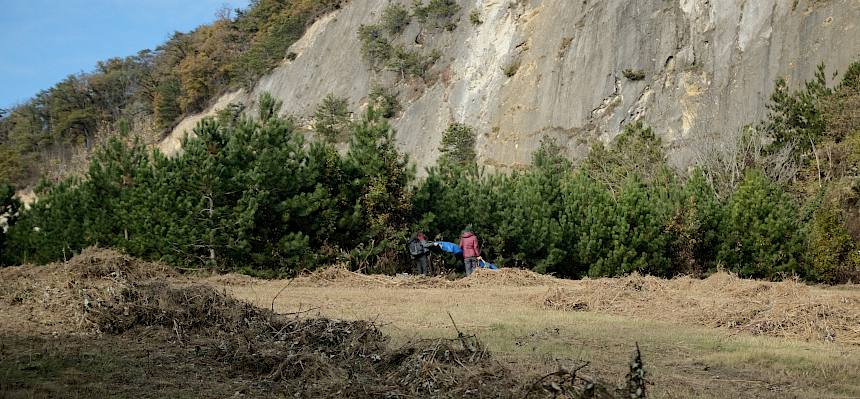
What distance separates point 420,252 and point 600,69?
3168 cm

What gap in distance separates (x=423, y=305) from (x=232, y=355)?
21.4 feet

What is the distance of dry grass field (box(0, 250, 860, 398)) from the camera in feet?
24.5

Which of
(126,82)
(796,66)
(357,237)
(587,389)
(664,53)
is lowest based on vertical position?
(587,389)

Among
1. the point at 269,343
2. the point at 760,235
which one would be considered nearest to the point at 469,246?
the point at 760,235

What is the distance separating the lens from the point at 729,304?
12.6 m

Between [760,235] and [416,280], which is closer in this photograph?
[416,280]

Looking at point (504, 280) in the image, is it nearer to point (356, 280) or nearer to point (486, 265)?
point (486, 265)

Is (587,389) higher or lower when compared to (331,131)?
lower

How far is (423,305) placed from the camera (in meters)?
14.5

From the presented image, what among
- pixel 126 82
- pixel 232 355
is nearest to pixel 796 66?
pixel 232 355

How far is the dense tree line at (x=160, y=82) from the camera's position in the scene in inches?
3100

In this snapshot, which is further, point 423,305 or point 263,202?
point 263,202

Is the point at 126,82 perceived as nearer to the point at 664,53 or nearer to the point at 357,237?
the point at 664,53

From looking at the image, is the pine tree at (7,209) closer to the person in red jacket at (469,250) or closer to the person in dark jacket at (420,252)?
the person in dark jacket at (420,252)
